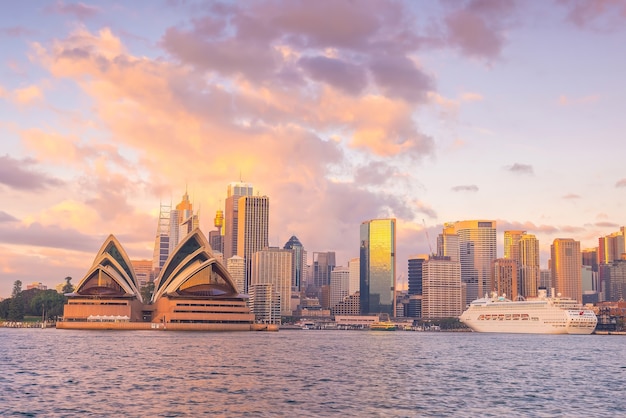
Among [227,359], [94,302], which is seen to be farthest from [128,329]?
[227,359]

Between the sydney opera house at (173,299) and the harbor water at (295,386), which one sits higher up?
the sydney opera house at (173,299)

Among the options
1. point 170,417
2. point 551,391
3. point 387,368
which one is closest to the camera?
point 170,417

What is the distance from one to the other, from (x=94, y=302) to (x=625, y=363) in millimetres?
136251

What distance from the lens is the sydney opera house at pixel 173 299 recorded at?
596ft

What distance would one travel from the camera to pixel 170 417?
124 feet

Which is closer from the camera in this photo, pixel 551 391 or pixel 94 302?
pixel 551 391

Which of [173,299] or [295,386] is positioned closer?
[295,386]

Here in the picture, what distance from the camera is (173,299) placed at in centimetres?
18338

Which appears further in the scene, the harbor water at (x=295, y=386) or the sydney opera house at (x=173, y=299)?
the sydney opera house at (x=173, y=299)

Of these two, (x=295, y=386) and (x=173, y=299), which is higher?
(x=173, y=299)

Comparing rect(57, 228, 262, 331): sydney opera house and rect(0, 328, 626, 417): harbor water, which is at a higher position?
rect(57, 228, 262, 331): sydney opera house

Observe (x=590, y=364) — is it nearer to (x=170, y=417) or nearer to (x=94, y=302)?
(x=170, y=417)

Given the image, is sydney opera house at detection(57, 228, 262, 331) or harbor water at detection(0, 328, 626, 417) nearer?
harbor water at detection(0, 328, 626, 417)

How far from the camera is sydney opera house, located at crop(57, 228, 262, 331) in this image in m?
182
